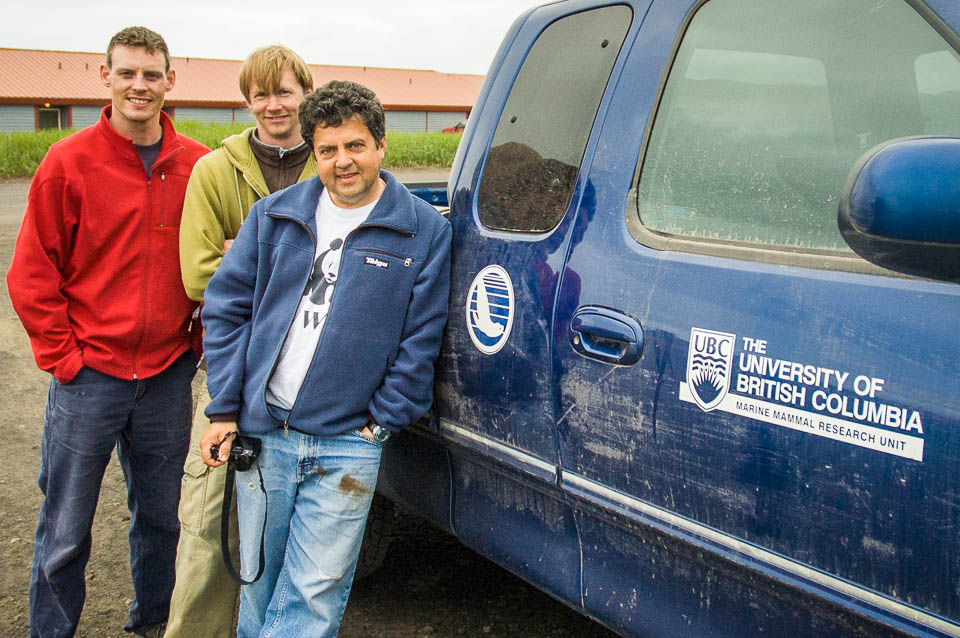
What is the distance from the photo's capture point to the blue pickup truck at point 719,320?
1444mm

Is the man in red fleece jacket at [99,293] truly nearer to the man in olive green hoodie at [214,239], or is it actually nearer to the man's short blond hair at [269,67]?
the man in olive green hoodie at [214,239]

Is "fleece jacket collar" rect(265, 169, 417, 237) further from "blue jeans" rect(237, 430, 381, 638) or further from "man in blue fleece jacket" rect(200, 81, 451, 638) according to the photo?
"blue jeans" rect(237, 430, 381, 638)

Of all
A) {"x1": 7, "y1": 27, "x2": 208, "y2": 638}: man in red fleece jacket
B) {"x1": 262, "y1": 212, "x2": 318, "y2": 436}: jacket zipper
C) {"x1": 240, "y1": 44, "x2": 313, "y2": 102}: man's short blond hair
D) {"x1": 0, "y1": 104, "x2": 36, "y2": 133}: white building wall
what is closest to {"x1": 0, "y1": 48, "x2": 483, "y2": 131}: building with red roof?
{"x1": 0, "y1": 104, "x2": 36, "y2": 133}: white building wall

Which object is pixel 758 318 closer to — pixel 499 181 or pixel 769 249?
pixel 769 249

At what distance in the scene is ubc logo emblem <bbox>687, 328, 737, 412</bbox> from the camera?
5.50 feet

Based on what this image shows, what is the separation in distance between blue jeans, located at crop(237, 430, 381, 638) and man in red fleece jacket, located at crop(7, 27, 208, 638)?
1.99 ft

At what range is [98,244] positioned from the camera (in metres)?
2.72

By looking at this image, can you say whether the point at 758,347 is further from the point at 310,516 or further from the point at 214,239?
the point at 214,239

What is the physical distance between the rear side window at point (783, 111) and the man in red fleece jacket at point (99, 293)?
1.62 meters

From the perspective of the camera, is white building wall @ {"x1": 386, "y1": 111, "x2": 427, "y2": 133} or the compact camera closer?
the compact camera

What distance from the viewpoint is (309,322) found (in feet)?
7.74

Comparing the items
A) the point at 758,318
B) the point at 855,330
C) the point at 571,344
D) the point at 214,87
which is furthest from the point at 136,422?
the point at 214,87

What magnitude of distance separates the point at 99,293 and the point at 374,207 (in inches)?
39.1

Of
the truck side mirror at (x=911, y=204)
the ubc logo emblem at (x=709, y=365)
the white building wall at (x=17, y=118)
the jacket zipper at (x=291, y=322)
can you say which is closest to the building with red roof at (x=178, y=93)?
the white building wall at (x=17, y=118)
